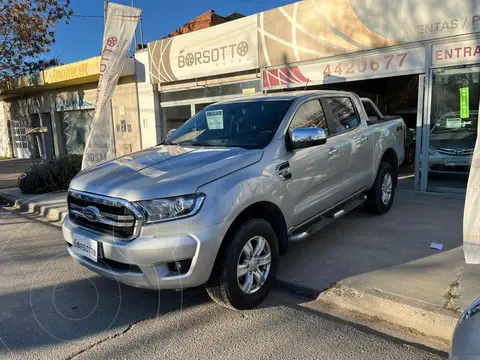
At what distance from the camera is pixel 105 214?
307cm

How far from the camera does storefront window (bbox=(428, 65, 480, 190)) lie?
673 centimetres

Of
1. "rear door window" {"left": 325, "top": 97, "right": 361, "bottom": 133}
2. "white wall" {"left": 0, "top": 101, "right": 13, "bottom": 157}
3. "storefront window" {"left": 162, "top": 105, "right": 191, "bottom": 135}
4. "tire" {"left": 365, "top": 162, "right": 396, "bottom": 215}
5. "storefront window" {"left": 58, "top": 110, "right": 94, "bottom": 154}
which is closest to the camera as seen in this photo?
"rear door window" {"left": 325, "top": 97, "right": 361, "bottom": 133}

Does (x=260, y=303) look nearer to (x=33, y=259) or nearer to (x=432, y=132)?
(x=33, y=259)

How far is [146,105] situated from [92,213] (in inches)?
401

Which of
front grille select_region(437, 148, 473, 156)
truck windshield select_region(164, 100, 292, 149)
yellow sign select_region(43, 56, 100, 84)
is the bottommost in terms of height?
front grille select_region(437, 148, 473, 156)

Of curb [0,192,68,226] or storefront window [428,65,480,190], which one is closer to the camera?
storefront window [428,65,480,190]

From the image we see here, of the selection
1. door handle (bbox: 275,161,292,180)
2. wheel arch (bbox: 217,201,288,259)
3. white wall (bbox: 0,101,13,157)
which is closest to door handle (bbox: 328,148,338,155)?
door handle (bbox: 275,161,292,180)

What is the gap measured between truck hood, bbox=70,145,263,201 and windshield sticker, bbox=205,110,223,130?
0.58 m

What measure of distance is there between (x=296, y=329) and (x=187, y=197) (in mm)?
1389

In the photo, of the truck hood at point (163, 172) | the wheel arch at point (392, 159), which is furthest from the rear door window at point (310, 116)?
the wheel arch at point (392, 159)

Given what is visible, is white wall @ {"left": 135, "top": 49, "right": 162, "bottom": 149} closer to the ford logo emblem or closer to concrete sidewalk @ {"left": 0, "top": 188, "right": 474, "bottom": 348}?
concrete sidewalk @ {"left": 0, "top": 188, "right": 474, "bottom": 348}

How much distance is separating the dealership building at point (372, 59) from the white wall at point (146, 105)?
1469 mm

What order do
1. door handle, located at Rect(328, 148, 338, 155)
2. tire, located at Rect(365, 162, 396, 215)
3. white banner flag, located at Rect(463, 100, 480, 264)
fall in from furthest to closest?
tire, located at Rect(365, 162, 396, 215), door handle, located at Rect(328, 148, 338, 155), white banner flag, located at Rect(463, 100, 480, 264)

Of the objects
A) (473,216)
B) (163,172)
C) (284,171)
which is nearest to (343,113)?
(284,171)
